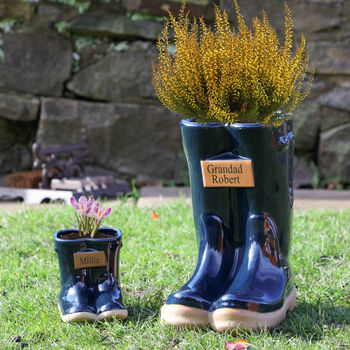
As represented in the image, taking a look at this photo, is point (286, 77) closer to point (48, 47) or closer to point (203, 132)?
point (203, 132)

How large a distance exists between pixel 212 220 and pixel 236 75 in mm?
399

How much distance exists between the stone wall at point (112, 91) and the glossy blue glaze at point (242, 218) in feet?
7.09

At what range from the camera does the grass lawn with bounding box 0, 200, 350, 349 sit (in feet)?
4.22

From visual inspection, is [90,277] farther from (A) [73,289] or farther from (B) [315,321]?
(B) [315,321]

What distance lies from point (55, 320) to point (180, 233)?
2.94ft

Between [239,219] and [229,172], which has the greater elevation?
[229,172]

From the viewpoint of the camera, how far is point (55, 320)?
1.42 metres

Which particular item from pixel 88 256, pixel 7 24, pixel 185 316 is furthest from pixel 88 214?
pixel 7 24

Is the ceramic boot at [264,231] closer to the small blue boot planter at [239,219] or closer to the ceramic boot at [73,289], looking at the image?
the small blue boot planter at [239,219]

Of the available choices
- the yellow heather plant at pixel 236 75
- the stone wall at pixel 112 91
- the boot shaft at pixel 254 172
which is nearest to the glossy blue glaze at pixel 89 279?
the boot shaft at pixel 254 172

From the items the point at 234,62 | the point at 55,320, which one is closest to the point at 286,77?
the point at 234,62

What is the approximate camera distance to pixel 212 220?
4.75ft

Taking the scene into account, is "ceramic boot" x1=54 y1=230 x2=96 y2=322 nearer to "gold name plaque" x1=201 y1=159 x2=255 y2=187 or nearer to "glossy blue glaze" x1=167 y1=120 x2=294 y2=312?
"glossy blue glaze" x1=167 y1=120 x2=294 y2=312

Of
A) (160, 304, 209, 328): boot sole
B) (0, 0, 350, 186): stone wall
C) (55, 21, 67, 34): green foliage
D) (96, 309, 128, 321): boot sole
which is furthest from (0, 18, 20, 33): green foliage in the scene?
(160, 304, 209, 328): boot sole
